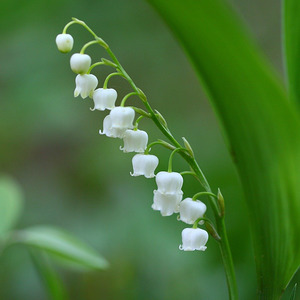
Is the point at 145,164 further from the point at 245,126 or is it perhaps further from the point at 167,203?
the point at 245,126

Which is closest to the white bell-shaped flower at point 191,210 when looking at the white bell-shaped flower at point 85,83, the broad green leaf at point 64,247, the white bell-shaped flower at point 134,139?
the white bell-shaped flower at point 134,139

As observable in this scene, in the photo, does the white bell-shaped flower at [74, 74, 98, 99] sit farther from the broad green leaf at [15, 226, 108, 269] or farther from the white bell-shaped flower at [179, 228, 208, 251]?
the broad green leaf at [15, 226, 108, 269]

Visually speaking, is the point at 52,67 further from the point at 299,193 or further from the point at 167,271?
the point at 299,193

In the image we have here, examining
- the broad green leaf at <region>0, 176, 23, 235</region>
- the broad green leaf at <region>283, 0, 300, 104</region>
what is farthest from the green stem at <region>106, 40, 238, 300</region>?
the broad green leaf at <region>0, 176, 23, 235</region>

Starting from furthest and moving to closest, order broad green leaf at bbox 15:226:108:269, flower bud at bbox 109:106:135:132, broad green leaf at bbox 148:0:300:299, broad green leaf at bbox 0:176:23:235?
broad green leaf at bbox 0:176:23:235 → broad green leaf at bbox 15:226:108:269 → flower bud at bbox 109:106:135:132 → broad green leaf at bbox 148:0:300:299

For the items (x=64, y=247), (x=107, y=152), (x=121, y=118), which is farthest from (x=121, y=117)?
(x=107, y=152)
